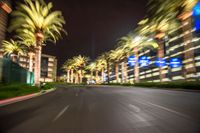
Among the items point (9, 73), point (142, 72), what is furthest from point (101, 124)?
point (142, 72)

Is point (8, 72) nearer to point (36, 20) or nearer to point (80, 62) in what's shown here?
point (36, 20)

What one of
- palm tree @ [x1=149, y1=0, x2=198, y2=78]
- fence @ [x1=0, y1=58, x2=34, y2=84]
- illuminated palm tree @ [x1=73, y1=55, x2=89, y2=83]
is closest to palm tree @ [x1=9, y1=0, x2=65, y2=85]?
fence @ [x1=0, y1=58, x2=34, y2=84]

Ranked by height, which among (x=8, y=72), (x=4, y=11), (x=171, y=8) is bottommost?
(x=8, y=72)

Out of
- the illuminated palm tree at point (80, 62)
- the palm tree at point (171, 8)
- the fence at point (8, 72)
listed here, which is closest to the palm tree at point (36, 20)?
the fence at point (8, 72)

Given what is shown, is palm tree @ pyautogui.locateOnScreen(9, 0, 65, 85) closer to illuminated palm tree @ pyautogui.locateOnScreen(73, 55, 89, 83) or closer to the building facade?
the building facade

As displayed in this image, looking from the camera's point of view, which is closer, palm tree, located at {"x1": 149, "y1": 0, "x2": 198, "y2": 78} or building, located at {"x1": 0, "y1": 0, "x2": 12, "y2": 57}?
palm tree, located at {"x1": 149, "y1": 0, "x2": 198, "y2": 78}

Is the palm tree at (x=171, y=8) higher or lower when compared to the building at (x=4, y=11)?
lower

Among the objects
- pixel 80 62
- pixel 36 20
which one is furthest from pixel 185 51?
pixel 36 20

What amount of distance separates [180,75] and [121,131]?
87599mm

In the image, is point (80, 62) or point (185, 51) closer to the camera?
point (185, 51)

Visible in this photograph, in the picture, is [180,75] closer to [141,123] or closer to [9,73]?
[9,73]

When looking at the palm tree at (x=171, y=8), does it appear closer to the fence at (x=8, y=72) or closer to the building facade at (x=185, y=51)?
the fence at (x=8, y=72)

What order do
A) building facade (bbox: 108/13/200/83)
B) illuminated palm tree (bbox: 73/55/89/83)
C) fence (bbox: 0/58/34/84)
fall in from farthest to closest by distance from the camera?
illuminated palm tree (bbox: 73/55/89/83) → building facade (bbox: 108/13/200/83) → fence (bbox: 0/58/34/84)

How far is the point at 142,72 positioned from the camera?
138 metres
